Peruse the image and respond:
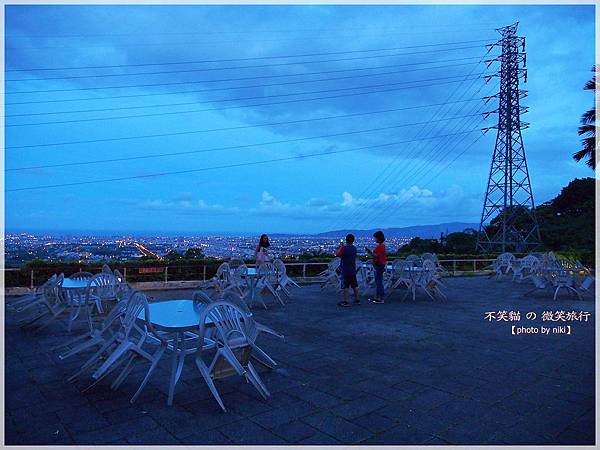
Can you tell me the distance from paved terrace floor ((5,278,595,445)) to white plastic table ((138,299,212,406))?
0.25m

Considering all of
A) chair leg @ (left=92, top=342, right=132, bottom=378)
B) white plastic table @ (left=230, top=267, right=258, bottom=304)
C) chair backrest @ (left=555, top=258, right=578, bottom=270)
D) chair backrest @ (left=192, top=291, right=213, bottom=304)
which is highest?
chair backrest @ (left=555, top=258, right=578, bottom=270)

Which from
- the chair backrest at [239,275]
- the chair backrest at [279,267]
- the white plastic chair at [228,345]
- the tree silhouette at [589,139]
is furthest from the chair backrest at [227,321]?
the tree silhouette at [589,139]

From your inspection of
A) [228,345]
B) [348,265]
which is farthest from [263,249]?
[228,345]

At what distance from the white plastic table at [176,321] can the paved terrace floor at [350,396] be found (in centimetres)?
25

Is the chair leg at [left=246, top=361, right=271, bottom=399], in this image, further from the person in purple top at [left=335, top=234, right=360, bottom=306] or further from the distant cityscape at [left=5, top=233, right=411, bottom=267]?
the distant cityscape at [left=5, top=233, right=411, bottom=267]

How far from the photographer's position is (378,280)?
29.3 feet

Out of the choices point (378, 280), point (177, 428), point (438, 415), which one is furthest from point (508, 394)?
point (378, 280)

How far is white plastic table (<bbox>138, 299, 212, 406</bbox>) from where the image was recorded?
3.53 m

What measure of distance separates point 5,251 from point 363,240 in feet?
25.7

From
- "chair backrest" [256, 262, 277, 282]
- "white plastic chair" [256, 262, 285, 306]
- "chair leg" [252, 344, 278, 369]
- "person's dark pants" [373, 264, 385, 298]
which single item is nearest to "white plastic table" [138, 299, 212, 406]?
"chair leg" [252, 344, 278, 369]

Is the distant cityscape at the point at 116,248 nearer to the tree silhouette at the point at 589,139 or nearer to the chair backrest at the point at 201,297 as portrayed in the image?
the chair backrest at the point at 201,297

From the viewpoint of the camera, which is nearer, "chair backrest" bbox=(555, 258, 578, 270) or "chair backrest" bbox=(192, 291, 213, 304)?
"chair backrest" bbox=(192, 291, 213, 304)

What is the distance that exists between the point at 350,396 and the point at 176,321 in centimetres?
155

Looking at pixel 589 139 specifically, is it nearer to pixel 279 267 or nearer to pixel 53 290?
pixel 279 267
